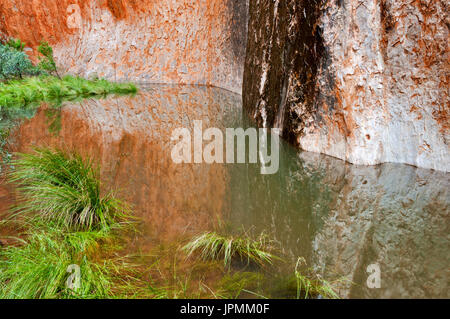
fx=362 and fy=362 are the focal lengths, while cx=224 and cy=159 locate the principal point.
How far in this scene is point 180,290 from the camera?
2.12 m

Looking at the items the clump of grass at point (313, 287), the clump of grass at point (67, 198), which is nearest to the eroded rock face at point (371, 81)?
the clump of grass at point (313, 287)

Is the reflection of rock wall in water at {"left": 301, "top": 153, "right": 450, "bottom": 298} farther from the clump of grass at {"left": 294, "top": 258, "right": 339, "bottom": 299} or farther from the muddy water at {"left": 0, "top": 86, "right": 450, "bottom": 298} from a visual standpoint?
the clump of grass at {"left": 294, "top": 258, "right": 339, "bottom": 299}

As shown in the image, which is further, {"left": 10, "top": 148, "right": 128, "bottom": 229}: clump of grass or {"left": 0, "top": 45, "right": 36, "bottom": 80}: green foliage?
{"left": 0, "top": 45, "right": 36, "bottom": 80}: green foliage

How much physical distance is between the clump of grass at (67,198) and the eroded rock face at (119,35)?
16.0m

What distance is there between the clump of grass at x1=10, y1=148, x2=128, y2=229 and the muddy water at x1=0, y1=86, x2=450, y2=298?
0.31m

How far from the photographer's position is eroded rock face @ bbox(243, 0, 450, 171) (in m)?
4.28

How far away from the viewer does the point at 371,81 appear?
4.82 meters

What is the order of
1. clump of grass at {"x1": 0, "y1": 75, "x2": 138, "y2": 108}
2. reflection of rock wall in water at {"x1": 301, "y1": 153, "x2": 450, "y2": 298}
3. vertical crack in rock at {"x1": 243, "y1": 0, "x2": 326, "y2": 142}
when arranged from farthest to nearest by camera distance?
1. clump of grass at {"x1": 0, "y1": 75, "x2": 138, "y2": 108}
2. vertical crack in rock at {"x1": 243, "y1": 0, "x2": 326, "y2": 142}
3. reflection of rock wall in water at {"x1": 301, "y1": 153, "x2": 450, "y2": 298}

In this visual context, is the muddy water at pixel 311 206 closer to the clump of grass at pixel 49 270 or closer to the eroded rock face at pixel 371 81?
the eroded rock face at pixel 371 81

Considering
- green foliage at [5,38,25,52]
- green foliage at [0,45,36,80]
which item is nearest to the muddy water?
green foliage at [0,45,36,80]

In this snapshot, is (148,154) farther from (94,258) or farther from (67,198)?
(94,258)

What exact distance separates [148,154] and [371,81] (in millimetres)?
3330

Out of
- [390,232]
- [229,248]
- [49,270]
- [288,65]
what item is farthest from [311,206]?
[288,65]
